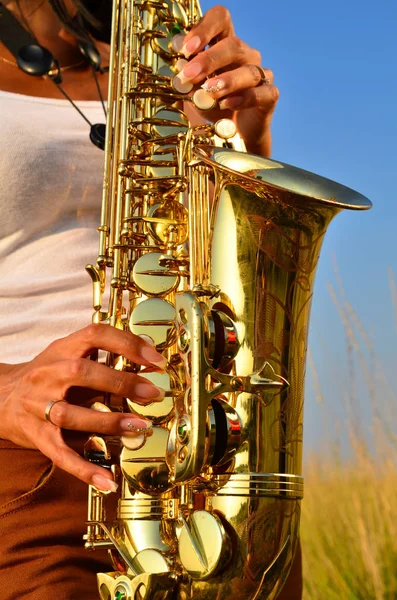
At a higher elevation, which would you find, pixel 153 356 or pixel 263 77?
pixel 263 77

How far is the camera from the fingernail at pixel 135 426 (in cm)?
135

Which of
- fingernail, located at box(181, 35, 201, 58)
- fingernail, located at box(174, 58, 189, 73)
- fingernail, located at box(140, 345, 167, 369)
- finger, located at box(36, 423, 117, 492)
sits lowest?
finger, located at box(36, 423, 117, 492)

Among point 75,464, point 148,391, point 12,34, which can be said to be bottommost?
point 75,464

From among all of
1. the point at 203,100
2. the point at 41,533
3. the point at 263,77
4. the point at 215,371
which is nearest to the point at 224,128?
the point at 203,100

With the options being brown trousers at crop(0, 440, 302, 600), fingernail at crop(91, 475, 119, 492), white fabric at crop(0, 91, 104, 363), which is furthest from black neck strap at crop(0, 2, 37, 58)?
fingernail at crop(91, 475, 119, 492)

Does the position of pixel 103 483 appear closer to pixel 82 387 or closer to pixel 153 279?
pixel 82 387

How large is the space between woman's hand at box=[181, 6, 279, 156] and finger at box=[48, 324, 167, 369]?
0.53 meters

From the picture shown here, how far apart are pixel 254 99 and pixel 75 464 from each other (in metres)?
0.79

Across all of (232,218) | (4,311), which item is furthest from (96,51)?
(232,218)

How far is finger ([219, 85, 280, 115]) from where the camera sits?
5.37 ft

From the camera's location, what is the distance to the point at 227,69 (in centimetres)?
171

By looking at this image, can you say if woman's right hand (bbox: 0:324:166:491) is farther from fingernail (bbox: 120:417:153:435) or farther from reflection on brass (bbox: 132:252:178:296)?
reflection on brass (bbox: 132:252:178:296)

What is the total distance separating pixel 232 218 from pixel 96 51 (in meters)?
0.93

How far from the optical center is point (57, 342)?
1.40 m
